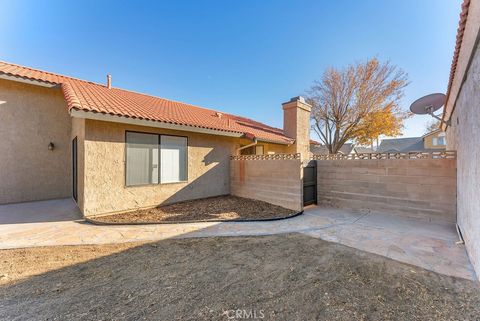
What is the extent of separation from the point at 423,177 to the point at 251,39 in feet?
37.5

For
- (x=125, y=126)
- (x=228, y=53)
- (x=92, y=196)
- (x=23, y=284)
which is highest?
(x=228, y=53)

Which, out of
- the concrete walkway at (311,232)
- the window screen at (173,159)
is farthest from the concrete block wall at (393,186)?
the window screen at (173,159)

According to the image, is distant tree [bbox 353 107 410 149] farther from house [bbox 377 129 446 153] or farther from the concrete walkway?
the concrete walkway

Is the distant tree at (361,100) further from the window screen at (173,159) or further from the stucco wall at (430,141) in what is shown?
the stucco wall at (430,141)

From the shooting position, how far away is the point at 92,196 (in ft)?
20.9

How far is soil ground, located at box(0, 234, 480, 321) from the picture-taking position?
247cm

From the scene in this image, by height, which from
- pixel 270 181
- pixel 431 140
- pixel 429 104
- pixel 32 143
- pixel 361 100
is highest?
pixel 361 100

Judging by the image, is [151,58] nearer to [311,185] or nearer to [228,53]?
[228,53]

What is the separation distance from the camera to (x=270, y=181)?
838 cm

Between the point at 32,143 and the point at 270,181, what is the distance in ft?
33.8

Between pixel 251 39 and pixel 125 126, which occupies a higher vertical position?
pixel 251 39

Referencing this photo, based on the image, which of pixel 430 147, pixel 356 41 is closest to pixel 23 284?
pixel 356 41

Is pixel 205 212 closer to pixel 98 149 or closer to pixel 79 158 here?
pixel 98 149

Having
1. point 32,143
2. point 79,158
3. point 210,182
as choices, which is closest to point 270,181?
point 210,182
